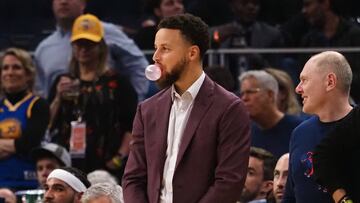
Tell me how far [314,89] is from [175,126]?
0.77 m

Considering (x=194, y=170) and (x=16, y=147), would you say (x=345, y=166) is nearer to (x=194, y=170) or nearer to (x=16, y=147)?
(x=194, y=170)

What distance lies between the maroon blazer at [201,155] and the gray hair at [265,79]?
3047mm

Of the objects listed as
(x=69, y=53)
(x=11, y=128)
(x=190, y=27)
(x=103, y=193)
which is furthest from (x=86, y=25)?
(x=190, y=27)

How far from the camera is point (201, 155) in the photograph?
6004 millimetres

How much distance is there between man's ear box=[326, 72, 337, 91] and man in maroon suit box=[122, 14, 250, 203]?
0.48 metres

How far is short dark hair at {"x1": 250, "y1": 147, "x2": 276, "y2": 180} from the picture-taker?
26.6ft

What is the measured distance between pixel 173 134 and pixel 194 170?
250 millimetres

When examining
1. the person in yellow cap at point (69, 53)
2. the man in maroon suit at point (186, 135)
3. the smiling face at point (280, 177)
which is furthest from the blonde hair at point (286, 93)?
the man in maroon suit at point (186, 135)

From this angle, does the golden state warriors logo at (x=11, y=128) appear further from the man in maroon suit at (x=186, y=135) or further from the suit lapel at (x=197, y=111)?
the suit lapel at (x=197, y=111)

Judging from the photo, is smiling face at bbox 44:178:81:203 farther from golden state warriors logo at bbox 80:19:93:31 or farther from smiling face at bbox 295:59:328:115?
smiling face at bbox 295:59:328:115

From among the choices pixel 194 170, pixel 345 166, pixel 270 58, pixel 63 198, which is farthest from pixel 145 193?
pixel 270 58

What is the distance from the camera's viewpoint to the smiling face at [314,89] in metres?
5.98

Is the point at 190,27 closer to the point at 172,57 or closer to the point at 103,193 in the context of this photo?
the point at 172,57

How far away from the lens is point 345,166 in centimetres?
546
